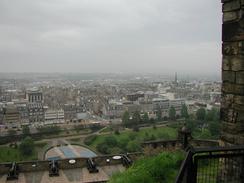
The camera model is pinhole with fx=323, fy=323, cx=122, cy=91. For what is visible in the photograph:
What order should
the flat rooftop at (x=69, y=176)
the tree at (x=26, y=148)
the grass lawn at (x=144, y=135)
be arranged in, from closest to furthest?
the flat rooftop at (x=69, y=176) < the tree at (x=26, y=148) < the grass lawn at (x=144, y=135)

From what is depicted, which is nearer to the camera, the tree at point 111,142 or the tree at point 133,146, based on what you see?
the tree at point 133,146

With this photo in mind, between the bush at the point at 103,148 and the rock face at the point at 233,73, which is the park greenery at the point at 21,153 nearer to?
the bush at the point at 103,148

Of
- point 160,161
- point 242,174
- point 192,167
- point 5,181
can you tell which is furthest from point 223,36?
point 5,181

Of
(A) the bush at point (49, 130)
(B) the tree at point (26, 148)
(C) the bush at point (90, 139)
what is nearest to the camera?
(B) the tree at point (26, 148)

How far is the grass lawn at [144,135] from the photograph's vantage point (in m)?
39.7

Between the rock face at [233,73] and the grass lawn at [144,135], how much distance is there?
32.9 m

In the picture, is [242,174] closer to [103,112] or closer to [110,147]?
[110,147]

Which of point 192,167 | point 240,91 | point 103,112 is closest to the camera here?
point 192,167

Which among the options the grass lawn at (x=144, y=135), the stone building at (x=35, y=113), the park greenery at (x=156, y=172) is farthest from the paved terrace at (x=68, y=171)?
the stone building at (x=35, y=113)

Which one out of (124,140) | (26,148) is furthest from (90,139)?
(26,148)

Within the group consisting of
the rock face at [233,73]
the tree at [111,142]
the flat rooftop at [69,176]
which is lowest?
the tree at [111,142]

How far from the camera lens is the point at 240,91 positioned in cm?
466

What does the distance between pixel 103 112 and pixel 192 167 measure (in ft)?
229

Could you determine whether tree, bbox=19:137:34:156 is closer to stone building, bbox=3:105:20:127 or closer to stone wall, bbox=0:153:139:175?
stone building, bbox=3:105:20:127
